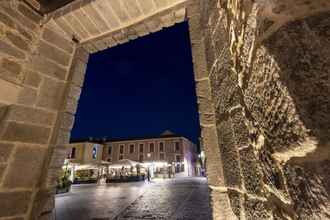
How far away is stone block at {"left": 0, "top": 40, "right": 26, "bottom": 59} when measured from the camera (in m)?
1.73

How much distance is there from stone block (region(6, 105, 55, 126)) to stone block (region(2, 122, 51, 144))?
5 cm

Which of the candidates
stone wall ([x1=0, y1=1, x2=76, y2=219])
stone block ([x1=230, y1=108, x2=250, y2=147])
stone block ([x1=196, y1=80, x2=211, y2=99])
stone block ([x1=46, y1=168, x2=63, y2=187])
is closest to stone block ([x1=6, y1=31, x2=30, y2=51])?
stone wall ([x1=0, y1=1, x2=76, y2=219])

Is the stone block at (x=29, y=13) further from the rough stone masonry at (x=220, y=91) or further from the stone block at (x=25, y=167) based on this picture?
the stone block at (x=25, y=167)

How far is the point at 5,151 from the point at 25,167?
0.24 metres

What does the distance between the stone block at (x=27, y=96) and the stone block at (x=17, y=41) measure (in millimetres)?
478

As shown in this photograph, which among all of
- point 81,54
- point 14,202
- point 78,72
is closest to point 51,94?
point 78,72

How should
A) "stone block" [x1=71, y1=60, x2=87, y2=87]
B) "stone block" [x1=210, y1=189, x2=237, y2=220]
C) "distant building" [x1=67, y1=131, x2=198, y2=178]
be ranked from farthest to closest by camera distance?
"distant building" [x1=67, y1=131, x2=198, y2=178] → "stone block" [x1=71, y1=60, x2=87, y2=87] → "stone block" [x1=210, y1=189, x2=237, y2=220]

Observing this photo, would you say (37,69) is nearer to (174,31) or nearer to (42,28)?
(42,28)

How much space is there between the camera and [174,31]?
50.4m

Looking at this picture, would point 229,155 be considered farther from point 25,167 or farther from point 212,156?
point 25,167

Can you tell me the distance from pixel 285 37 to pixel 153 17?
1.74 meters

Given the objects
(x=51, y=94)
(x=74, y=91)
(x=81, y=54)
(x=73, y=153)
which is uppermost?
(x=73, y=153)

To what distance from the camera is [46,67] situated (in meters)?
2.05

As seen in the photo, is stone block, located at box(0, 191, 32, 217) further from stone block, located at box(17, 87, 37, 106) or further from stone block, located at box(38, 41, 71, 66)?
stone block, located at box(38, 41, 71, 66)
